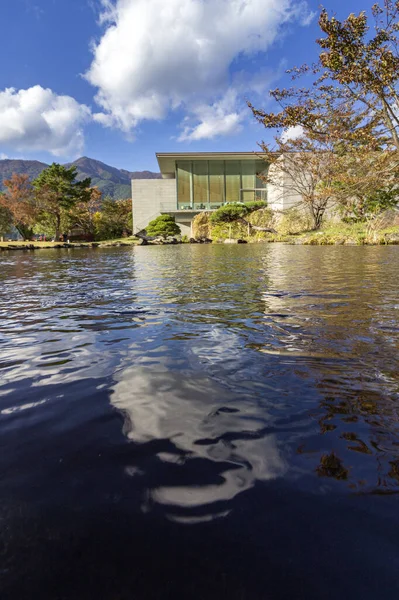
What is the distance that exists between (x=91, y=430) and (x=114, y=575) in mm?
793

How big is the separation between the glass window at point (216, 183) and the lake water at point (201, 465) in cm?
4075

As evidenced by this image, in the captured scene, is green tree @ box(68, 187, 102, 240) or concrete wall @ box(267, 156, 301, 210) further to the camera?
green tree @ box(68, 187, 102, 240)

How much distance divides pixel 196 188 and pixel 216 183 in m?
2.55

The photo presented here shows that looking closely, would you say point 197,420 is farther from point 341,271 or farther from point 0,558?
point 341,271

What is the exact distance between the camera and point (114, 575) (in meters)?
0.89

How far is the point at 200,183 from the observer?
4191cm

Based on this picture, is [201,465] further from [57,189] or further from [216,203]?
[216,203]

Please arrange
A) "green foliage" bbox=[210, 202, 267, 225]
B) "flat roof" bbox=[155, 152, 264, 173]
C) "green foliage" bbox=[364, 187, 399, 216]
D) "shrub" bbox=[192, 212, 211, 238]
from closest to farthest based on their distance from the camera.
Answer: "green foliage" bbox=[364, 187, 399, 216], "green foliage" bbox=[210, 202, 267, 225], "shrub" bbox=[192, 212, 211, 238], "flat roof" bbox=[155, 152, 264, 173]

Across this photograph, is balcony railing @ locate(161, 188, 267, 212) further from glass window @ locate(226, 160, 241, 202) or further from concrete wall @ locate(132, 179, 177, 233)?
concrete wall @ locate(132, 179, 177, 233)

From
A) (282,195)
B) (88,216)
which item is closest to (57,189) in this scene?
(88,216)

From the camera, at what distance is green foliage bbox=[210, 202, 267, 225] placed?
3266 centimetres

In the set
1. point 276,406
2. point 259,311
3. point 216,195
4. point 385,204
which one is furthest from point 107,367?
point 216,195

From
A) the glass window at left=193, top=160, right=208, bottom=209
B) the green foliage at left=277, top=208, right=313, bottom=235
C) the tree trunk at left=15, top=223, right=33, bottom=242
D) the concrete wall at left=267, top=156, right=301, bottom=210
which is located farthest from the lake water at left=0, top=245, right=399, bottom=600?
the tree trunk at left=15, top=223, right=33, bottom=242

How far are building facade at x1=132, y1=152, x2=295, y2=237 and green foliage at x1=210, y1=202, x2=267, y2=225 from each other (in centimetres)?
715
